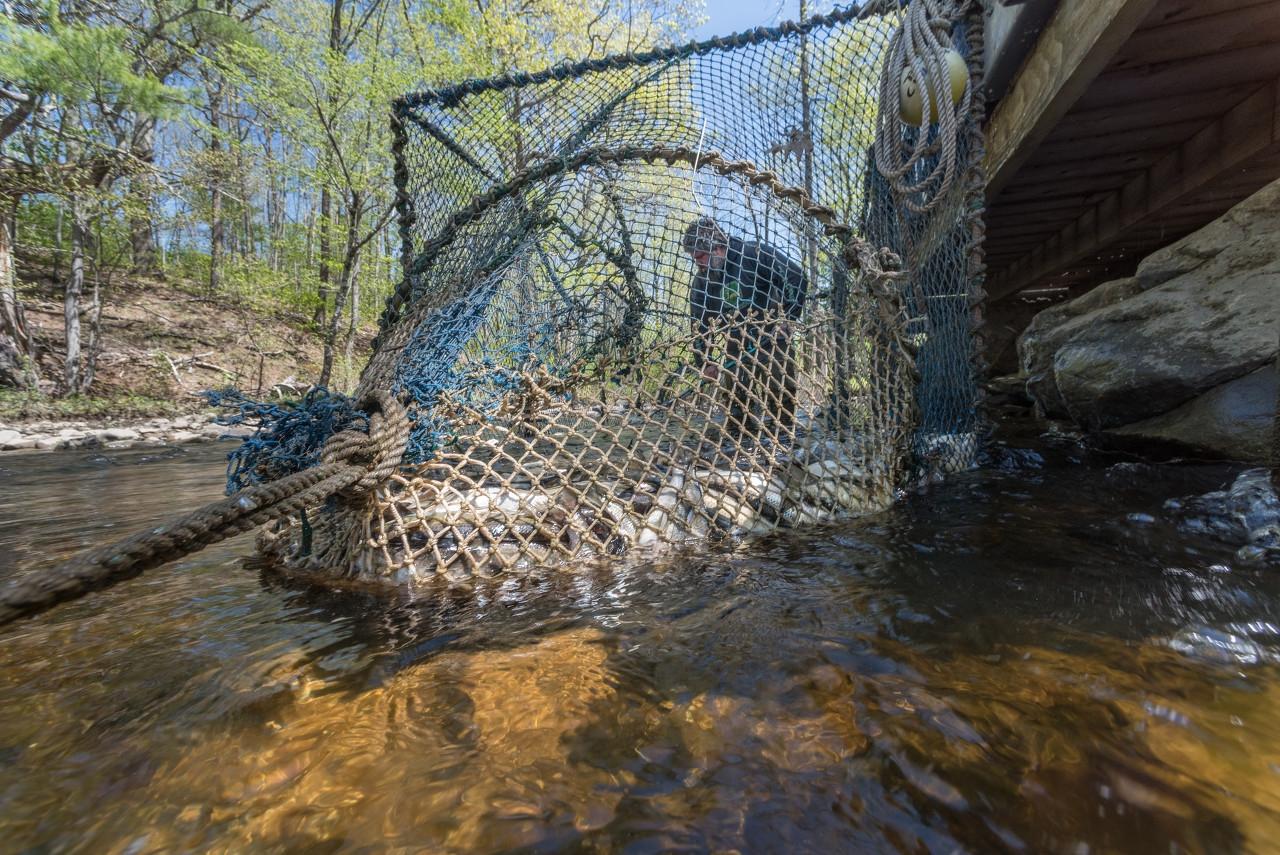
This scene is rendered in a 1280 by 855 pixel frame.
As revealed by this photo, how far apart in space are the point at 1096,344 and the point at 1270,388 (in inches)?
34.4

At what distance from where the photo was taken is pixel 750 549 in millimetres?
2033

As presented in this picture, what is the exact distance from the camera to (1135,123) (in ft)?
11.8

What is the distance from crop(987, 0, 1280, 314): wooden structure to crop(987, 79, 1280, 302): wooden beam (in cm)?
1

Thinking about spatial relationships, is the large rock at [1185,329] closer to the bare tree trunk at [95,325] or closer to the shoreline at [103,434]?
the shoreline at [103,434]

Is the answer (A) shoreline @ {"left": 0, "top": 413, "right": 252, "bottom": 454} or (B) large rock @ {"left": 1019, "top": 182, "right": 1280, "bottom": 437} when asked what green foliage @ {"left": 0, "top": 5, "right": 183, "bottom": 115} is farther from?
(B) large rock @ {"left": 1019, "top": 182, "right": 1280, "bottom": 437}

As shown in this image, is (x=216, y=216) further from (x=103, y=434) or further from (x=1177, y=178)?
(x=1177, y=178)

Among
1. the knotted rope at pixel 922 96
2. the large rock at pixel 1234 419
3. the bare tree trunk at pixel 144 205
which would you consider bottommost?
the large rock at pixel 1234 419

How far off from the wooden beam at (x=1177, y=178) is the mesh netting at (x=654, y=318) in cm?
179

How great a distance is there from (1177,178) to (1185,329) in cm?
177

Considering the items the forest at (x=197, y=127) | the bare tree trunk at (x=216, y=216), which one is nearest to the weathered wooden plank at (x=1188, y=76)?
the forest at (x=197, y=127)

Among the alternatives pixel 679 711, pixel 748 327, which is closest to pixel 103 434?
pixel 748 327

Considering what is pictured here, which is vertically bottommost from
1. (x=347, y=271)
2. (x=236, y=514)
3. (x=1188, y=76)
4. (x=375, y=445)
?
(x=236, y=514)

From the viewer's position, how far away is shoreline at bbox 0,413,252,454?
6934 millimetres

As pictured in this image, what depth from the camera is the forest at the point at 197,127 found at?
34.0 feet
